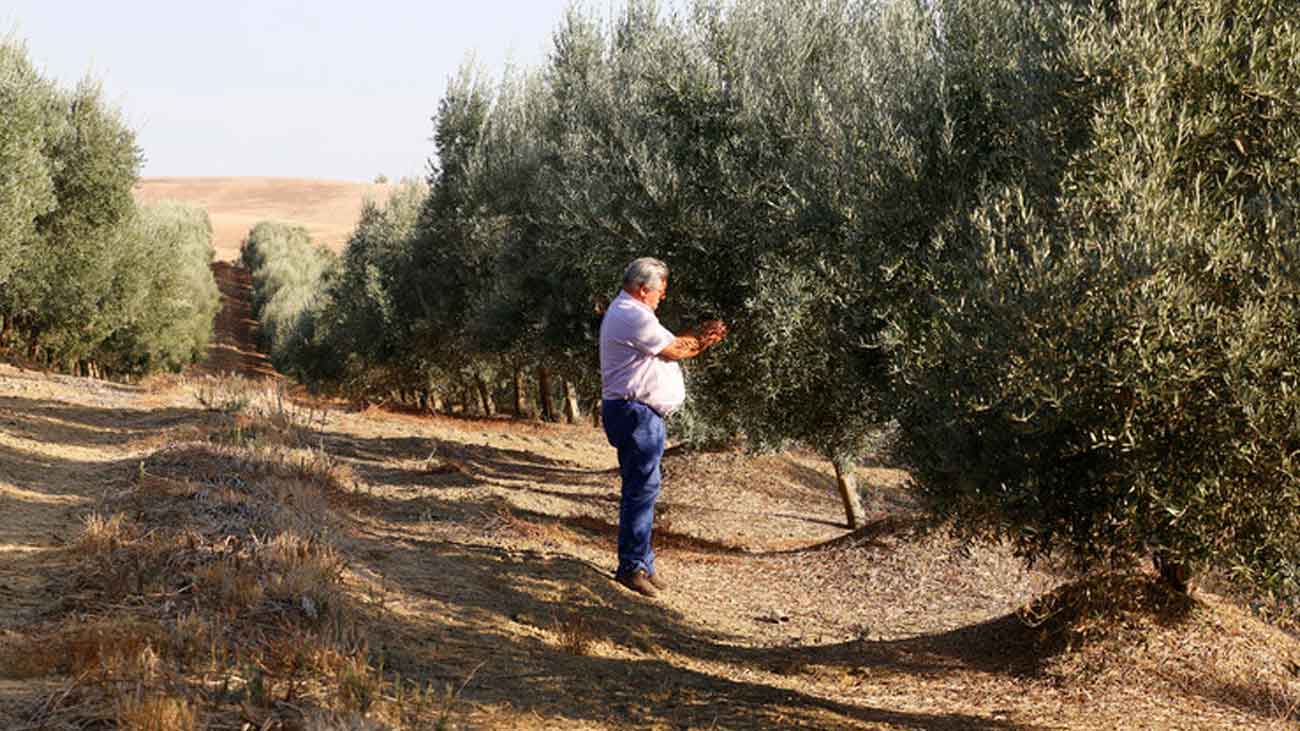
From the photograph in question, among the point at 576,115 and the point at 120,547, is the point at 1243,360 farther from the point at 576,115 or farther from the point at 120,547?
the point at 576,115

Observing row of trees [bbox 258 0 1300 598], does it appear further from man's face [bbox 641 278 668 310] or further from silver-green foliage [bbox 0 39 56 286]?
silver-green foliage [bbox 0 39 56 286]

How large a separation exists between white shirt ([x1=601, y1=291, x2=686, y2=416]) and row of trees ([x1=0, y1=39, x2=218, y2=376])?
1567 centimetres

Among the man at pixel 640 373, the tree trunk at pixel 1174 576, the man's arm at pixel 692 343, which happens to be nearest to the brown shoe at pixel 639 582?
the man at pixel 640 373

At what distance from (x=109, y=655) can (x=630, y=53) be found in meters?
12.7

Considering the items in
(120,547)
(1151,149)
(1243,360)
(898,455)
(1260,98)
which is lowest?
(120,547)

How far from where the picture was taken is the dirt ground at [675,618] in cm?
688

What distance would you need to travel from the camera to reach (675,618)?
9539 mm

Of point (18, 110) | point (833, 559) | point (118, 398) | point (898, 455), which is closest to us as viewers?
point (898, 455)

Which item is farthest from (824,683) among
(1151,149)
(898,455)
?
(1151,149)

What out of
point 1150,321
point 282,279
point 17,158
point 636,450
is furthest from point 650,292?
point 282,279

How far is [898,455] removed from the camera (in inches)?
347

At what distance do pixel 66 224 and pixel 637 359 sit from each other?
25.1 metres

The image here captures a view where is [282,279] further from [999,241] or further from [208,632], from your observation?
[999,241]

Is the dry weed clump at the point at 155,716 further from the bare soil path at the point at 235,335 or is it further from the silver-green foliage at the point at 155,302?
the bare soil path at the point at 235,335
